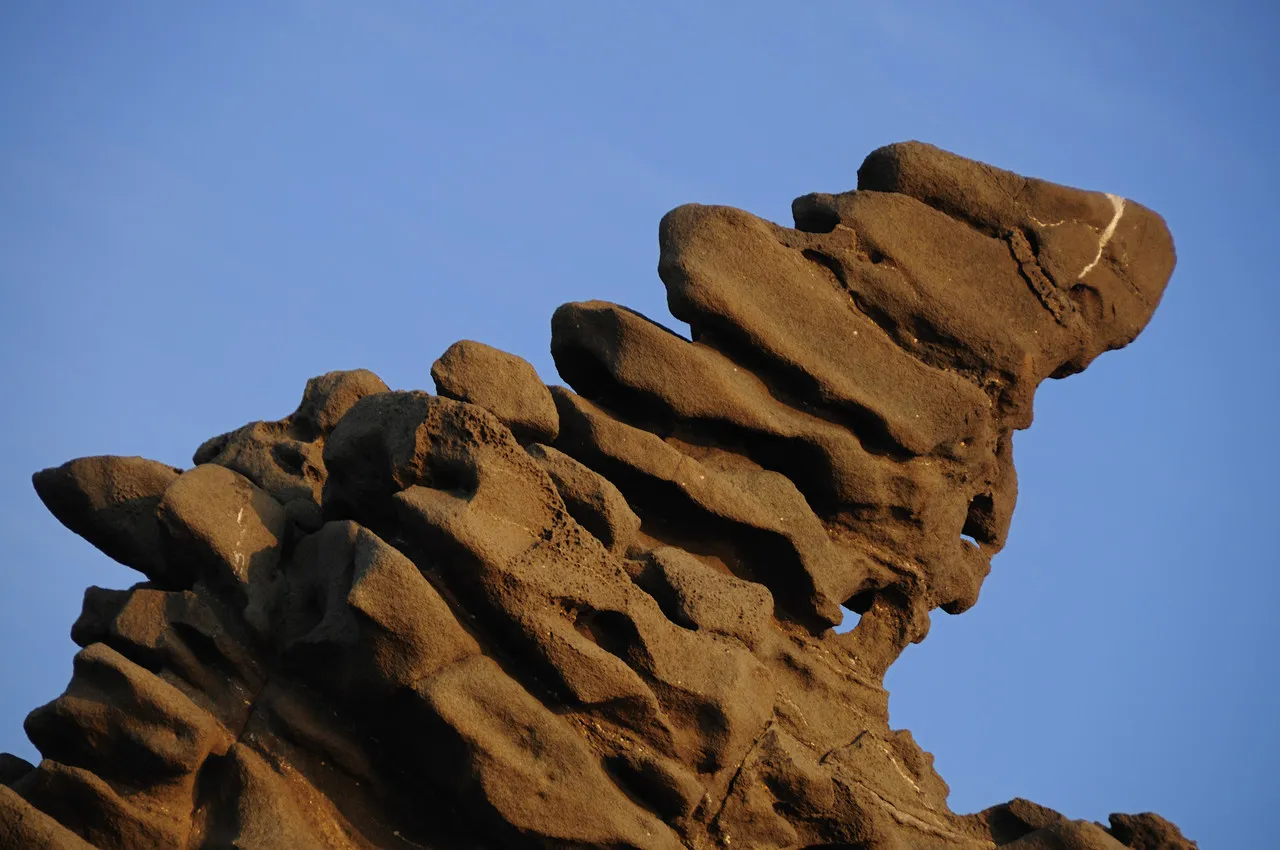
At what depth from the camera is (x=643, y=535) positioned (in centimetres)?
928

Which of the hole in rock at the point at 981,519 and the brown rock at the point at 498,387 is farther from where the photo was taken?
the hole in rock at the point at 981,519

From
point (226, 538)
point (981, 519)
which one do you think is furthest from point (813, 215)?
point (226, 538)

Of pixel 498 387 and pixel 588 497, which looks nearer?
pixel 588 497

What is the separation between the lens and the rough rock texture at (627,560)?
8.06 m

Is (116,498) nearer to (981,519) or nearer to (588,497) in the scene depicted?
(588,497)

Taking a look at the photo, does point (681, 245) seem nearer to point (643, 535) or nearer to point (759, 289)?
point (759, 289)

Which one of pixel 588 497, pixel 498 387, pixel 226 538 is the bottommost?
pixel 226 538

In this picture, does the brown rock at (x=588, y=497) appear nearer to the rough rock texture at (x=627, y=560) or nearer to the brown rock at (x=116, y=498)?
the rough rock texture at (x=627, y=560)

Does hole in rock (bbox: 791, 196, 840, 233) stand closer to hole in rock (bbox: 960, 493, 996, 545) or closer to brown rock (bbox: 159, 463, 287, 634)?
hole in rock (bbox: 960, 493, 996, 545)

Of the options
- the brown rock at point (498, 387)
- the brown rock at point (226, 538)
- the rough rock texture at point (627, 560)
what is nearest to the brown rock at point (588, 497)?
the rough rock texture at point (627, 560)

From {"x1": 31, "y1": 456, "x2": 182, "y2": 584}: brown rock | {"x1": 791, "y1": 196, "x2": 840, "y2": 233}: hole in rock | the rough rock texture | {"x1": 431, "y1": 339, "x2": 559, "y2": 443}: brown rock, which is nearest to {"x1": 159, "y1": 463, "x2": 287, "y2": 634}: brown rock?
the rough rock texture

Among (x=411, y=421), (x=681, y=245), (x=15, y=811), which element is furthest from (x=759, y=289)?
(x=15, y=811)

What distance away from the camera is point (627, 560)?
8805 millimetres

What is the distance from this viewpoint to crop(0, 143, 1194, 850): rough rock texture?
26.5 ft
